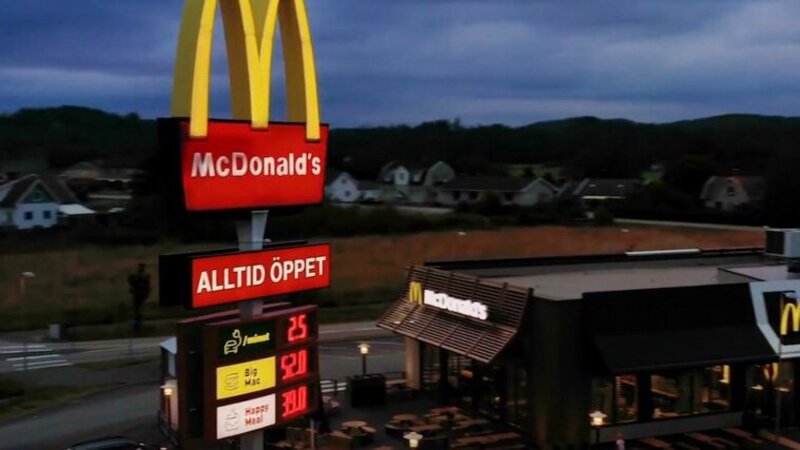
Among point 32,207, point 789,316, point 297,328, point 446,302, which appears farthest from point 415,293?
point 32,207

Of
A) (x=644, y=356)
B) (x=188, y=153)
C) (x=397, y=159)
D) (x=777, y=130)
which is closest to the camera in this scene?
(x=188, y=153)

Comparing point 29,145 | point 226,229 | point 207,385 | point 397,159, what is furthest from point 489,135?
point 207,385

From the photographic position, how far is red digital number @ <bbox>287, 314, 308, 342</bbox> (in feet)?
57.0

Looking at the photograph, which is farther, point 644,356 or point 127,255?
point 127,255

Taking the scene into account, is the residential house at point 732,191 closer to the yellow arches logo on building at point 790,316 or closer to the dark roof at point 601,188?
the dark roof at point 601,188

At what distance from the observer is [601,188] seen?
114 m

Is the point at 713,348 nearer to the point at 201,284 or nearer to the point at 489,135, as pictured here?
the point at 201,284

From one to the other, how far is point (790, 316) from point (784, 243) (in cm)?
911

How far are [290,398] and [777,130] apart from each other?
13227 cm

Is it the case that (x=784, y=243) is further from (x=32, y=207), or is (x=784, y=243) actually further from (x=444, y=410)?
(x=32, y=207)

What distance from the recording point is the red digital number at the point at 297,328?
17.4m

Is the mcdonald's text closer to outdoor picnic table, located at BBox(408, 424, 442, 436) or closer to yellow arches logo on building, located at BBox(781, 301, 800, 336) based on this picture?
outdoor picnic table, located at BBox(408, 424, 442, 436)

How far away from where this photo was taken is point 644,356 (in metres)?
24.1

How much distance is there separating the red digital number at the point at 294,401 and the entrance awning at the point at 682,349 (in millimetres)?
9230
